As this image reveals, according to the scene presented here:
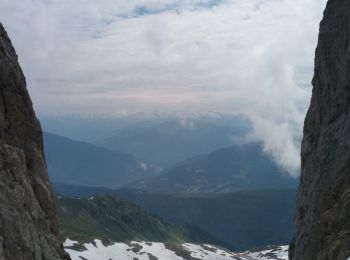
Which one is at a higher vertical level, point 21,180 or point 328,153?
point 328,153

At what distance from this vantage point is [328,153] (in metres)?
42.1

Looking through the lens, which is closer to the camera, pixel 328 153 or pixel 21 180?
pixel 21 180

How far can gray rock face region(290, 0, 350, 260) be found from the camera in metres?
35.3

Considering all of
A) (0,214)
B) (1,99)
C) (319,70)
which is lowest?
(0,214)

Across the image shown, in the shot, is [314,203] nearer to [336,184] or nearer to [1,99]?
[336,184]

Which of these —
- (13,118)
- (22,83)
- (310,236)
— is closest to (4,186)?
(13,118)

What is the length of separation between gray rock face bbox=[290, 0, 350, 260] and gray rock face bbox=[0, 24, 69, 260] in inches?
881

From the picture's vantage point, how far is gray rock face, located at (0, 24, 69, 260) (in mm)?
36344

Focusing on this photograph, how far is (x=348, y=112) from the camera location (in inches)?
1638

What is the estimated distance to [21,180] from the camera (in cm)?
4159

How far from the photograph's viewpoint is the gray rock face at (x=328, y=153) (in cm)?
3531

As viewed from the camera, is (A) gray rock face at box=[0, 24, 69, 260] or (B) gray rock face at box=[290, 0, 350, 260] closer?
(B) gray rock face at box=[290, 0, 350, 260]

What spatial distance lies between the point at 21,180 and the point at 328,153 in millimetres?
26702

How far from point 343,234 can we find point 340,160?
8960mm
